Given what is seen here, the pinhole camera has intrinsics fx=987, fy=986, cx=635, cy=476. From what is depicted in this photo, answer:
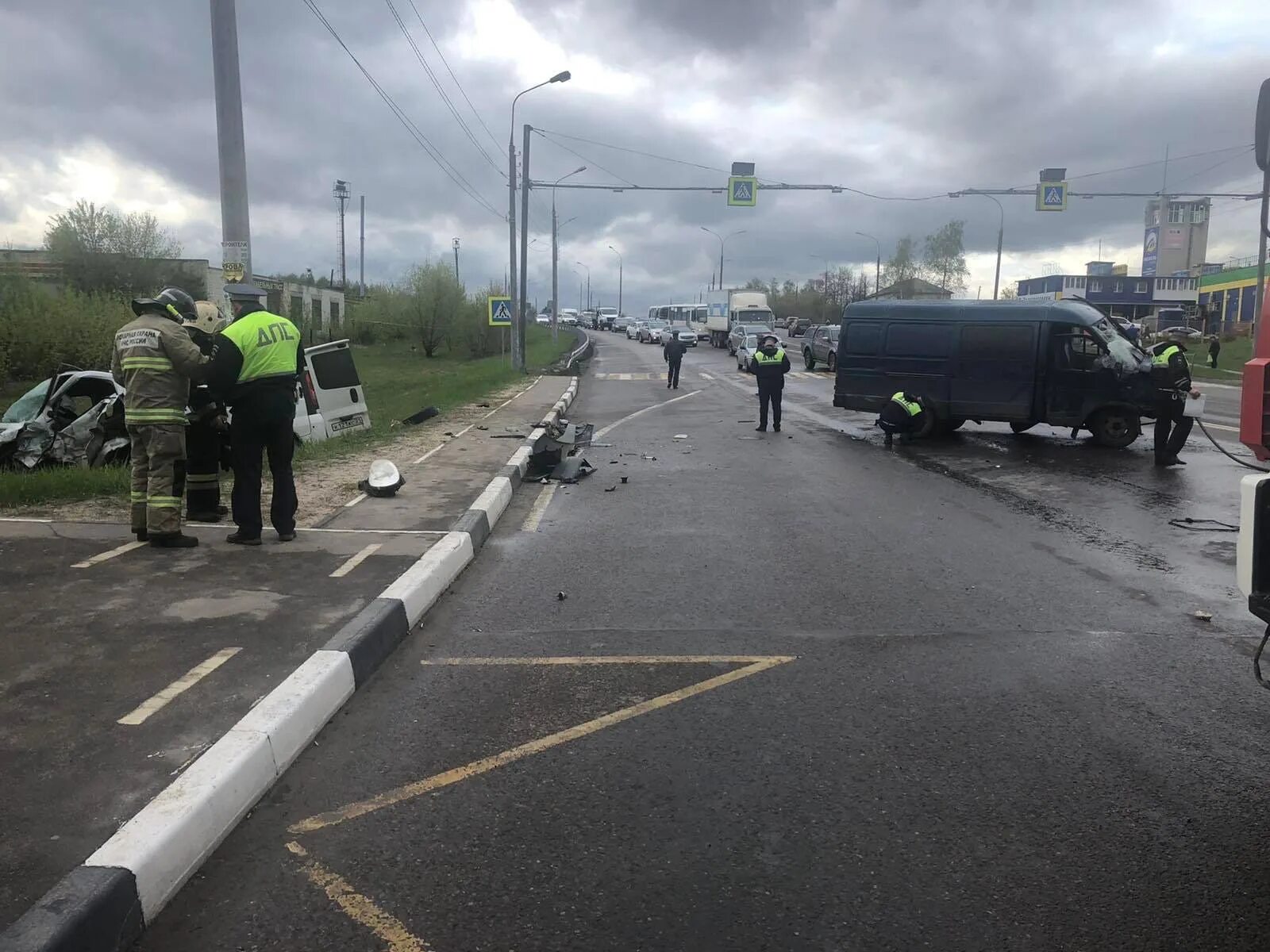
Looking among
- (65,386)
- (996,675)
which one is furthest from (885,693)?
(65,386)

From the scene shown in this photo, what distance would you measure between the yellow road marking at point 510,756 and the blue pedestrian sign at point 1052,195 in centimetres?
2870

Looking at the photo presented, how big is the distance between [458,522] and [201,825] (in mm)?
5113

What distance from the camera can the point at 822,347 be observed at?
37.6m

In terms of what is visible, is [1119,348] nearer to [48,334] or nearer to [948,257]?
[48,334]

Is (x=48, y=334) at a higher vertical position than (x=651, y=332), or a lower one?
lower

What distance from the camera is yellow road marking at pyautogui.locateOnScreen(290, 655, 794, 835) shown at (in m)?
3.54

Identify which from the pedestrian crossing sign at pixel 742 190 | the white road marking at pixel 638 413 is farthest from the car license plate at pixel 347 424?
the pedestrian crossing sign at pixel 742 190

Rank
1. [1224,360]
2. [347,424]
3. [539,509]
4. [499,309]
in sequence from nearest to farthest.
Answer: [539,509] → [347,424] → [499,309] → [1224,360]

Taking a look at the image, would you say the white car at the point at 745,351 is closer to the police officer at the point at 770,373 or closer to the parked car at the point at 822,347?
the parked car at the point at 822,347

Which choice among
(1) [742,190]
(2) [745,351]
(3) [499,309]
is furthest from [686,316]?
(3) [499,309]

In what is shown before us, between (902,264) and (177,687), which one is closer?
(177,687)

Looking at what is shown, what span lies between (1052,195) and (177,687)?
101 ft

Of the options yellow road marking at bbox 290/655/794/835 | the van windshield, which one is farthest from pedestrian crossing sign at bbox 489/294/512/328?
yellow road marking at bbox 290/655/794/835

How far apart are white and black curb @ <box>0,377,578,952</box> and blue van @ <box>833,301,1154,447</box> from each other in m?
12.4
